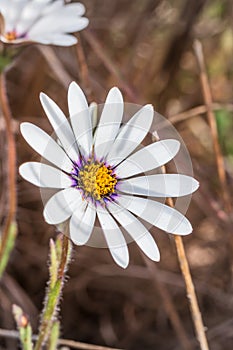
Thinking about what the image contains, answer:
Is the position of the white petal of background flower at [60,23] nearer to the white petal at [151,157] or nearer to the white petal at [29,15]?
the white petal at [29,15]

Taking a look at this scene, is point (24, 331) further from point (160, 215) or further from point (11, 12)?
point (11, 12)

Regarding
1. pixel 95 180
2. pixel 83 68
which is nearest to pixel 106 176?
pixel 95 180

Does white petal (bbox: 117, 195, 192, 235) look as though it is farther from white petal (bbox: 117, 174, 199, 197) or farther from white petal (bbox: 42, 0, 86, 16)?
white petal (bbox: 42, 0, 86, 16)

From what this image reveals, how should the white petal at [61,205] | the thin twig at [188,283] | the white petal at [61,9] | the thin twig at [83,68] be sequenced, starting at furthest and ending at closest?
the thin twig at [83,68] < the white petal at [61,9] < the thin twig at [188,283] < the white petal at [61,205]

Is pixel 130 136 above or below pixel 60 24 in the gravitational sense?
below

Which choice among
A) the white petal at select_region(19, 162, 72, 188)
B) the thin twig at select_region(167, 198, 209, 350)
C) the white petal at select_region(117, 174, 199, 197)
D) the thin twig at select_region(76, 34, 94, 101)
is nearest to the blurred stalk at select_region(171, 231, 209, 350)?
the thin twig at select_region(167, 198, 209, 350)

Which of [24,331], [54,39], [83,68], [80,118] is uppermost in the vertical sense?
[83,68]

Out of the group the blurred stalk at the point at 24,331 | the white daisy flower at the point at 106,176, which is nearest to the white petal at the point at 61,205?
the white daisy flower at the point at 106,176
